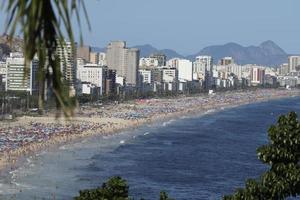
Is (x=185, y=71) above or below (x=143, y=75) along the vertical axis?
above

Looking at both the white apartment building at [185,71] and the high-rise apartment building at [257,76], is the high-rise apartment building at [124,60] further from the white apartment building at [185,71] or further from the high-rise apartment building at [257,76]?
the high-rise apartment building at [257,76]

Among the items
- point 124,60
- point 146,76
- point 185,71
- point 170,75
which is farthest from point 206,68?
point 146,76

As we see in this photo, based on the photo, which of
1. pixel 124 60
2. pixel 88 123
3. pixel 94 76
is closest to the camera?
pixel 88 123

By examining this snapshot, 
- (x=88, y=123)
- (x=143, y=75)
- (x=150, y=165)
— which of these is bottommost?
(x=150, y=165)

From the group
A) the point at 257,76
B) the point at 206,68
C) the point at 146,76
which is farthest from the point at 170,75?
the point at 257,76

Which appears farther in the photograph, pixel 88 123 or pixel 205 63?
pixel 205 63

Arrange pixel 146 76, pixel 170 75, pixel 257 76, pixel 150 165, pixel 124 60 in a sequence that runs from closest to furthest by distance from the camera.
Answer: pixel 150 165 < pixel 146 76 < pixel 124 60 < pixel 170 75 < pixel 257 76

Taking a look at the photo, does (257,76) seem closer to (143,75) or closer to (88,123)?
(143,75)

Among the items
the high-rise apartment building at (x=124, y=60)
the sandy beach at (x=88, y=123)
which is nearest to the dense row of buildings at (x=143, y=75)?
the high-rise apartment building at (x=124, y=60)

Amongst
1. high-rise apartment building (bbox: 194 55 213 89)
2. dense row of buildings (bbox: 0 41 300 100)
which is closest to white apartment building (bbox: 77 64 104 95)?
dense row of buildings (bbox: 0 41 300 100)
